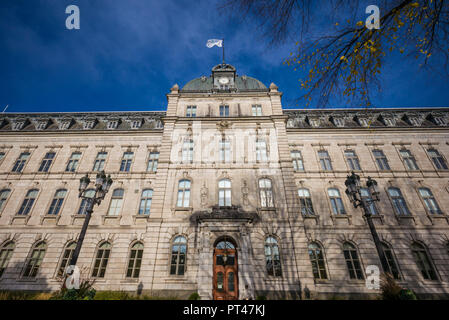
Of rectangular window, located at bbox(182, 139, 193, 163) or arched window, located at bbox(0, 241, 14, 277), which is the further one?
rectangular window, located at bbox(182, 139, 193, 163)

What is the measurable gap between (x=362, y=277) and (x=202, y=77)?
25.3 m

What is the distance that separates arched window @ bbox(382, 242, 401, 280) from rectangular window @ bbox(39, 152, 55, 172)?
32.9 m

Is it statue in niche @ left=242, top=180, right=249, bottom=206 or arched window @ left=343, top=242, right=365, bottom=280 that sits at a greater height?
statue in niche @ left=242, top=180, right=249, bottom=206

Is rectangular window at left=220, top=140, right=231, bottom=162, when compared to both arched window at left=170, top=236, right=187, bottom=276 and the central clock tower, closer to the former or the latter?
the central clock tower

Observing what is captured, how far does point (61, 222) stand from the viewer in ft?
58.3

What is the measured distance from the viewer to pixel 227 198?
16844mm

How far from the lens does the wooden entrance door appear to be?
→ 13574mm

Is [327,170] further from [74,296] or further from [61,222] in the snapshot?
[61,222]

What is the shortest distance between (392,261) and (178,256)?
17.0 m

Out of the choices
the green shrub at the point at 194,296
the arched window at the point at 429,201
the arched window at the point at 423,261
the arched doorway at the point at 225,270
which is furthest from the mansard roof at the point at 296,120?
the green shrub at the point at 194,296

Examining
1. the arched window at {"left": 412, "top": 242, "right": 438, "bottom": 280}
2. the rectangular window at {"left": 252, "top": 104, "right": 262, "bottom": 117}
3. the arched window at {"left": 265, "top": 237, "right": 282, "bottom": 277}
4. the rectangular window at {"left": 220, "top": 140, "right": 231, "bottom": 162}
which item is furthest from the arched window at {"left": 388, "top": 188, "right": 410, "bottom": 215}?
the rectangular window at {"left": 220, "top": 140, "right": 231, "bottom": 162}

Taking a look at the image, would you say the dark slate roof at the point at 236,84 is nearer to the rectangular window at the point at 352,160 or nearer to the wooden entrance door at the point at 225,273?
the rectangular window at the point at 352,160

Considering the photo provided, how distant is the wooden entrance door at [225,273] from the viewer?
44.5 feet
